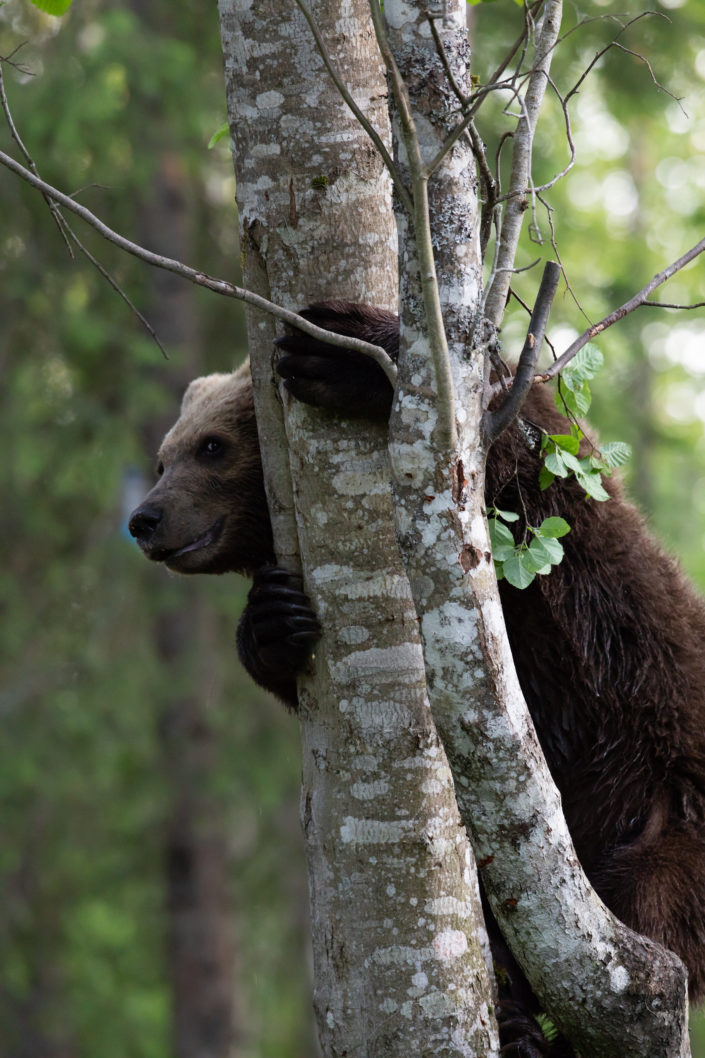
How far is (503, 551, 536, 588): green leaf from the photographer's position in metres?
2.65

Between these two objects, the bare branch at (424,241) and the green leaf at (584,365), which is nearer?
the bare branch at (424,241)

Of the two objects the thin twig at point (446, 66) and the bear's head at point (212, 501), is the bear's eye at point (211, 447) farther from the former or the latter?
the thin twig at point (446, 66)

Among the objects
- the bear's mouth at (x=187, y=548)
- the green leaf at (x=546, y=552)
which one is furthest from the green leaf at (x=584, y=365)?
the bear's mouth at (x=187, y=548)

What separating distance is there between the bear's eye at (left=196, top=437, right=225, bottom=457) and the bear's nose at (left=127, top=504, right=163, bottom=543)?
341 mm

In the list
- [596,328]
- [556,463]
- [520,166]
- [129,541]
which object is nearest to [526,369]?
[596,328]


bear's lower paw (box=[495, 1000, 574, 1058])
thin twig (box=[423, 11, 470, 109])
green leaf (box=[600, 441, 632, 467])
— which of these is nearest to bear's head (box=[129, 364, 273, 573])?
green leaf (box=[600, 441, 632, 467])

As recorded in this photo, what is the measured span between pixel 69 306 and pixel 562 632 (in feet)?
22.8

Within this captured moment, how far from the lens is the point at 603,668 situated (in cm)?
373

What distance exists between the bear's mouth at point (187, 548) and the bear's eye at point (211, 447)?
31 centimetres

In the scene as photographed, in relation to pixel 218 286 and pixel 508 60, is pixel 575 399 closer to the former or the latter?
pixel 508 60

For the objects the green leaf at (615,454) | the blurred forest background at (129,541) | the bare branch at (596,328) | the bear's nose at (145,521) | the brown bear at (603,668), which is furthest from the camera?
the blurred forest background at (129,541)

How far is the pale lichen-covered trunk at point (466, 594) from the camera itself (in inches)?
89.7

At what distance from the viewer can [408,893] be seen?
2582 millimetres

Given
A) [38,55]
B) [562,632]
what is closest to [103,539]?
[38,55]
